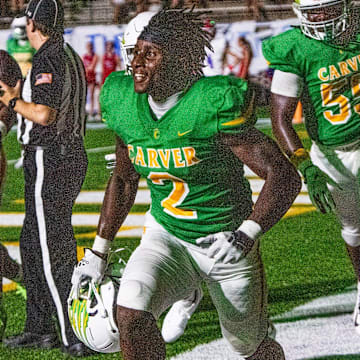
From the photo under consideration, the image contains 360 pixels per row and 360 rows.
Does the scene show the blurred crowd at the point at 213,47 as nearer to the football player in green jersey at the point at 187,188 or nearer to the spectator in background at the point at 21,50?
the spectator in background at the point at 21,50

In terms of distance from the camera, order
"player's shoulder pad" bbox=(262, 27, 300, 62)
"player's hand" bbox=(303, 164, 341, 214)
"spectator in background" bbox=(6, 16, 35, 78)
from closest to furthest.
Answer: "player's hand" bbox=(303, 164, 341, 214), "player's shoulder pad" bbox=(262, 27, 300, 62), "spectator in background" bbox=(6, 16, 35, 78)

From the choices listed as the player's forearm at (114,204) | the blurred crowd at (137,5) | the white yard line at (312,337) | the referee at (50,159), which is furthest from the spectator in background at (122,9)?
the white yard line at (312,337)

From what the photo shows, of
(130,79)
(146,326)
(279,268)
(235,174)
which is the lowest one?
(279,268)

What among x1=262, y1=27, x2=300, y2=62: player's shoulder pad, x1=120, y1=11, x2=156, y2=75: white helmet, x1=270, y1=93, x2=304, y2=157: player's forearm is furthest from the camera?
x1=262, y1=27, x2=300, y2=62: player's shoulder pad

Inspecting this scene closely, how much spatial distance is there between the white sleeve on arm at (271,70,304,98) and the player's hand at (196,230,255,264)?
1.85ft

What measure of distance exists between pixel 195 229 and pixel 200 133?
0.22 meters

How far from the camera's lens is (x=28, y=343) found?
253 cm

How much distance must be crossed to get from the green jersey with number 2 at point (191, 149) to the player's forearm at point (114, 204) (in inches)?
2.4

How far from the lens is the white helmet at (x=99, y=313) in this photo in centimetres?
208

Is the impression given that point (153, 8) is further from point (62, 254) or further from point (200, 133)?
point (62, 254)

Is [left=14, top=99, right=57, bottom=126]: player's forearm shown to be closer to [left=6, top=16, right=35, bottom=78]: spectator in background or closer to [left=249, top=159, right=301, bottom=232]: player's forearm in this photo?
[left=6, top=16, right=35, bottom=78]: spectator in background

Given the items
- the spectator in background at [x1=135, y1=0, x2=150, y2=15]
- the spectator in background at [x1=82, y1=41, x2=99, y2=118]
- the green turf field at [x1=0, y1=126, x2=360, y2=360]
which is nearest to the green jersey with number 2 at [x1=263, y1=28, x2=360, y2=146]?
the green turf field at [x1=0, y1=126, x2=360, y2=360]

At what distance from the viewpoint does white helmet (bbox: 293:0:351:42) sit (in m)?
2.24

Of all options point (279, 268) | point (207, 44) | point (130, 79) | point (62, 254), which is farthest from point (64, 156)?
point (279, 268)
